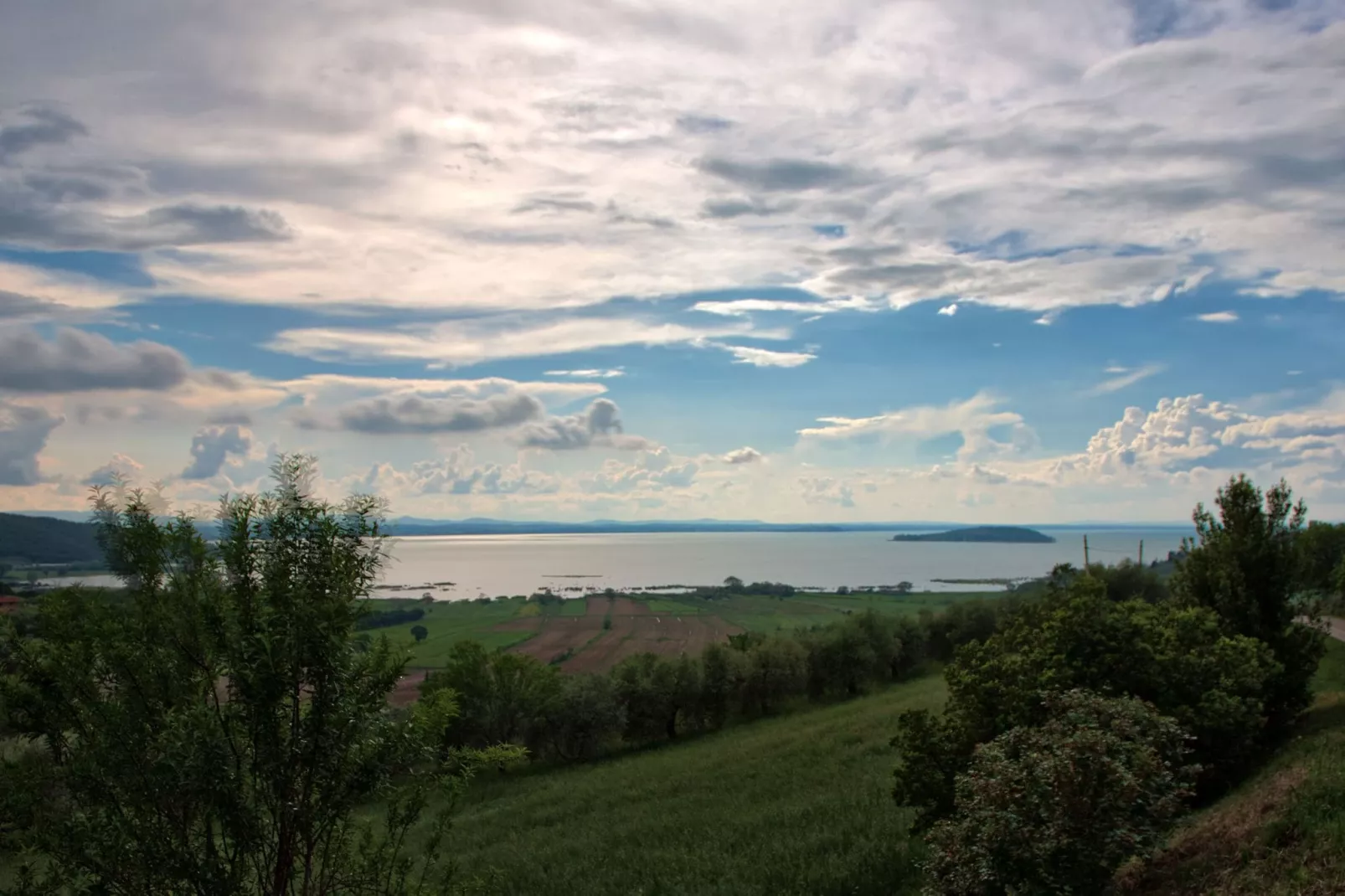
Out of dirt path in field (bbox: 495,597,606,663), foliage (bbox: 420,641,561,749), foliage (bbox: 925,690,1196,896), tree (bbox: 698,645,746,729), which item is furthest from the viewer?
dirt path in field (bbox: 495,597,606,663)

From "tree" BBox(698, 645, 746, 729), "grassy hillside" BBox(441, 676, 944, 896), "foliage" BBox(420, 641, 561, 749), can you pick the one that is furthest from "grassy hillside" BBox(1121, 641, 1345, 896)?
"tree" BBox(698, 645, 746, 729)

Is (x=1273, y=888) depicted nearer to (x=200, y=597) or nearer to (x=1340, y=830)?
(x=1340, y=830)

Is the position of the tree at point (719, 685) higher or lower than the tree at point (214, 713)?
lower

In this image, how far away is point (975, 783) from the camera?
41.1ft

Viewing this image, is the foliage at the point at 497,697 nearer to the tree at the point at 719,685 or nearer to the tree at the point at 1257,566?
the tree at the point at 719,685

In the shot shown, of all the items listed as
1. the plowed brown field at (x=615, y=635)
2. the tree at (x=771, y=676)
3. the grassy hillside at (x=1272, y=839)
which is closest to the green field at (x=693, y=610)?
the plowed brown field at (x=615, y=635)

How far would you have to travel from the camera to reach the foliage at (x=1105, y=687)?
1697 centimetres

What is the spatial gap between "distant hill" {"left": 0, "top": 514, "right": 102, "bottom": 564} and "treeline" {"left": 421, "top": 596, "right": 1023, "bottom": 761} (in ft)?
159

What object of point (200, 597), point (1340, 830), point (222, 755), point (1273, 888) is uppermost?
point (200, 597)

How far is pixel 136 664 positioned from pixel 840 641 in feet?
206

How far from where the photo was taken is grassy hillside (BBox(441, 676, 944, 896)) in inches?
854

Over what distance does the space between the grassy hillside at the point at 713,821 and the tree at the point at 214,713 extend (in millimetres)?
3999

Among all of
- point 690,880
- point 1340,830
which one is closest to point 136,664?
point 1340,830

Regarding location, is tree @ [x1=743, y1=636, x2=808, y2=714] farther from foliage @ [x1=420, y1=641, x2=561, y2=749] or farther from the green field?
the green field
